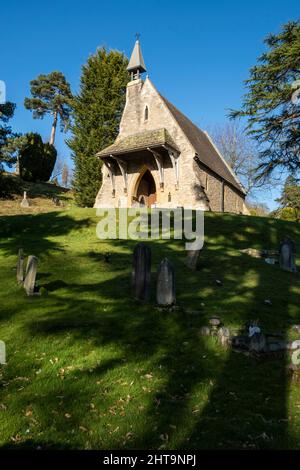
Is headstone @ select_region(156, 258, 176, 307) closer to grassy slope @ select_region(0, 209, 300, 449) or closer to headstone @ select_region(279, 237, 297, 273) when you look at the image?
grassy slope @ select_region(0, 209, 300, 449)

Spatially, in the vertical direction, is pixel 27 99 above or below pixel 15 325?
above

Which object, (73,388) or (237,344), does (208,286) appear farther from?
(73,388)

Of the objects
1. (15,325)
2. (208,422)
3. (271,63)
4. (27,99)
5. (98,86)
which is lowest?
(208,422)

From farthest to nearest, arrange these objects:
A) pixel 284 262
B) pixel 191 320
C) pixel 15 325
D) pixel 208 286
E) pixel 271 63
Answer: pixel 271 63 < pixel 284 262 < pixel 208 286 < pixel 191 320 < pixel 15 325

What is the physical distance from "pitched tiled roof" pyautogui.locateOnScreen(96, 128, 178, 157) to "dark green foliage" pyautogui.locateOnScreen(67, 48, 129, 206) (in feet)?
23.3

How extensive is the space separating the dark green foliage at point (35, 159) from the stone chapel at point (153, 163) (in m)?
19.5

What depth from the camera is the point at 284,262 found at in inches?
527

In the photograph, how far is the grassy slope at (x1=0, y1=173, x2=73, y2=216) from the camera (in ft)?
102

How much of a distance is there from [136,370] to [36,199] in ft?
115

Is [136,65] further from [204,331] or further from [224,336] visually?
[224,336]

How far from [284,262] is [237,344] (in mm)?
7579

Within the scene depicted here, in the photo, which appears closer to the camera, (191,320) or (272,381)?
(272,381)

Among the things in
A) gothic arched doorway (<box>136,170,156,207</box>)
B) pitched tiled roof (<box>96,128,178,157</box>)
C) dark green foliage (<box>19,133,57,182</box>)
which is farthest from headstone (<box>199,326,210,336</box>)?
dark green foliage (<box>19,133,57,182</box>)

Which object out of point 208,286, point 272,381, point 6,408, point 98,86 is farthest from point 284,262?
point 98,86
